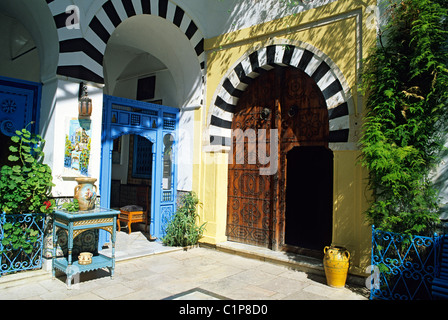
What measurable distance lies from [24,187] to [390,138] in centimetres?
425

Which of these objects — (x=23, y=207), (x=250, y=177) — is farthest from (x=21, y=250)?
(x=250, y=177)

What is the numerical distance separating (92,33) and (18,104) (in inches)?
55.3

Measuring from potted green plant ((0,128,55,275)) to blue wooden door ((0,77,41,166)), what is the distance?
1.46 ft

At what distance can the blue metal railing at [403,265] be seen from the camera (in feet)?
12.1

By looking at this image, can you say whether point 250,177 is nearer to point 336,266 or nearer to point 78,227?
point 336,266

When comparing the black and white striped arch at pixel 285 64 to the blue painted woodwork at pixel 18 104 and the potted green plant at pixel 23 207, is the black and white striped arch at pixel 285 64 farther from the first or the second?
the potted green plant at pixel 23 207

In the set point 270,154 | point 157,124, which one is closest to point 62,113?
point 157,124

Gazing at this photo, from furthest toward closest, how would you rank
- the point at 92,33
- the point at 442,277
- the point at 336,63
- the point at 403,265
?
the point at 92,33 → the point at 336,63 → the point at 403,265 → the point at 442,277

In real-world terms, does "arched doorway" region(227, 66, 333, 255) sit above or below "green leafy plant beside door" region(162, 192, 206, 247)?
above

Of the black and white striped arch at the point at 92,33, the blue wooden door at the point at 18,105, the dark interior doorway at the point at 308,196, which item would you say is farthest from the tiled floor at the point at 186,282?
the black and white striped arch at the point at 92,33

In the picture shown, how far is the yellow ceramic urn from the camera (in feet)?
14.0

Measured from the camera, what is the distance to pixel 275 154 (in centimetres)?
568

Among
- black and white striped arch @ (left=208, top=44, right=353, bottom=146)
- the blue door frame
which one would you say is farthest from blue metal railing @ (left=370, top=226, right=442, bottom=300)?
the blue door frame

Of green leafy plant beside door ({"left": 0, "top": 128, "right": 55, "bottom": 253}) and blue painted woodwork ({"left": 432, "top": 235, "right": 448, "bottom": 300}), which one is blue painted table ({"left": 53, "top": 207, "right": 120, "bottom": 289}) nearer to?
green leafy plant beside door ({"left": 0, "top": 128, "right": 55, "bottom": 253})
